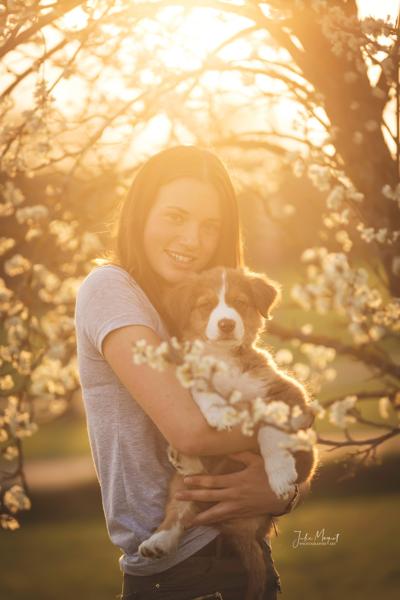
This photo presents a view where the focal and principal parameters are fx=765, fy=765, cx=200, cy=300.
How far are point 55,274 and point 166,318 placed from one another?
3.03m

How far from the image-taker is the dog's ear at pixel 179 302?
384 centimetres

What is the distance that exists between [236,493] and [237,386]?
55 centimetres

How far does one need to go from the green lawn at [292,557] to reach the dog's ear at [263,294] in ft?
19.9

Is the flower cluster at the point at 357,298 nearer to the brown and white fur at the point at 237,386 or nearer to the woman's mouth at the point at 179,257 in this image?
the brown and white fur at the point at 237,386

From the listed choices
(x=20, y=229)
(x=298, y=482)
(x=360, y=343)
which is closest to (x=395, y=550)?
(x=360, y=343)

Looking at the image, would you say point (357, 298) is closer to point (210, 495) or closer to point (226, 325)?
point (226, 325)

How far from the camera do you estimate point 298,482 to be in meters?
3.55

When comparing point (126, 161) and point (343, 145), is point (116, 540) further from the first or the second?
point (126, 161)

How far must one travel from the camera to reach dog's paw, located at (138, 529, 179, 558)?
3.00 m

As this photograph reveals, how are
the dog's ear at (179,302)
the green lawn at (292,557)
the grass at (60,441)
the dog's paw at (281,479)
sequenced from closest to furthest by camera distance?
1. the dog's paw at (281,479)
2. the dog's ear at (179,302)
3. the green lawn at (292,557)
4. the grass at (60,441)

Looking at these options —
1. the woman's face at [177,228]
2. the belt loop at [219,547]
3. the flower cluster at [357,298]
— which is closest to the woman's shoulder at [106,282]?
the woman's face at [177,228]

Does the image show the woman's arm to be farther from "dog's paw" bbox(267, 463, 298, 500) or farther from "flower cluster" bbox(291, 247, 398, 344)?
"flower cluster" bbox(291, 247, 398, 344)

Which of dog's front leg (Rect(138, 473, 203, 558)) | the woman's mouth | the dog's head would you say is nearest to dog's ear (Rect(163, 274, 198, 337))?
the dog's head

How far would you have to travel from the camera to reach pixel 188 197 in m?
3.79
